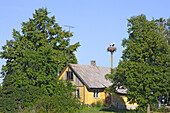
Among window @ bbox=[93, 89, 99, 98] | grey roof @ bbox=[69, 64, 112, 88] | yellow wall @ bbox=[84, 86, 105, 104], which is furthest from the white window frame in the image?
grey roof @ bbox=[69, 64, 112, 88]

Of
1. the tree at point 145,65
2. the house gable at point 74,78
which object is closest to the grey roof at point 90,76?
the house gable at point 74,78

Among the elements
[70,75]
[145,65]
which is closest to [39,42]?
[70,75]

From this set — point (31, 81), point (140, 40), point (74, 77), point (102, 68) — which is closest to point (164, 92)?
point (140, 40)

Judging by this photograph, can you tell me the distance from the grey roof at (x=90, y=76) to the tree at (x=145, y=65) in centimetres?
1065

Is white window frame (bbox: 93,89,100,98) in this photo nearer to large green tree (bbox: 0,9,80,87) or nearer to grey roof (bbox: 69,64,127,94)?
grey roof (bbox: 69,64,127,94)

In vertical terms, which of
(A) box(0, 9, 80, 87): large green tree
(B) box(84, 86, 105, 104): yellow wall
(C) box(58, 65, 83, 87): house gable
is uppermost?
(A) box(0, 9, 80, 87): large green tree

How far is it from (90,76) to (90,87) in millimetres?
3113

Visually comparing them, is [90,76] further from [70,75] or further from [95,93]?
[70,75]

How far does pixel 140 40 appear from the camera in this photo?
27250 mm

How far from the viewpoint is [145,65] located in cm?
2603

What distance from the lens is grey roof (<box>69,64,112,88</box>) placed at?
1526 inches

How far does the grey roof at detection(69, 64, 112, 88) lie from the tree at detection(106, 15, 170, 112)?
35.1ft

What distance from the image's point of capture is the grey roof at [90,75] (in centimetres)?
3877

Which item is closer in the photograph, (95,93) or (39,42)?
(95,93)
